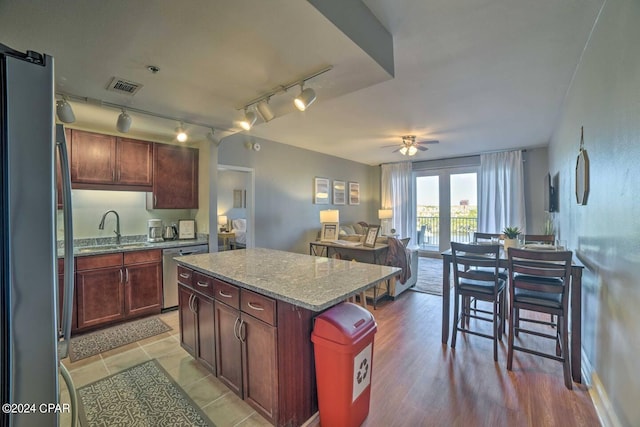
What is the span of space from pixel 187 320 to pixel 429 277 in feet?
14.3

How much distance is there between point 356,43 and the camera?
1.72 metres

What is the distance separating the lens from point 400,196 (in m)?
7.65

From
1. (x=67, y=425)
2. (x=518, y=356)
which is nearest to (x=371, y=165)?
(x=518, y=356)

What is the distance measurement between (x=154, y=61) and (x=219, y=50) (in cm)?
52

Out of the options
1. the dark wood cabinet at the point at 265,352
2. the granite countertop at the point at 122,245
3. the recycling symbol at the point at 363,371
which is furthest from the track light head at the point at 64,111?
the recycling symbol at the point at 363,371

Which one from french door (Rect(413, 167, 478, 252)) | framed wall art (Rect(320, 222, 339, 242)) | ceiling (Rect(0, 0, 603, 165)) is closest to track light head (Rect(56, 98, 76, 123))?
ceiling (Rect(0, 0, 603, 165))

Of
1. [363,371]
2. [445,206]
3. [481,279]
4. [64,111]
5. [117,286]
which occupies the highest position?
[64,111]

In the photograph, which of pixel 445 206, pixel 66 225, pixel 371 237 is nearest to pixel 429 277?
pixel 371 237

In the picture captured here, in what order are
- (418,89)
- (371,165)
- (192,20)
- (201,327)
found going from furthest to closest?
(371,165), (418,89), (201,327), (192,20)

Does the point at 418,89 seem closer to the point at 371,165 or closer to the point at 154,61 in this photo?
the point at 154,61

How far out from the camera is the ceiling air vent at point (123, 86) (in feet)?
7.39

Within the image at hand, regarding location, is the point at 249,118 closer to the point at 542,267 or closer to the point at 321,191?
the point at 542,267

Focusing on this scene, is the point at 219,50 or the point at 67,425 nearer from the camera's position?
the point at 67,425

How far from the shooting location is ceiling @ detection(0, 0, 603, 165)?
1.52 m
